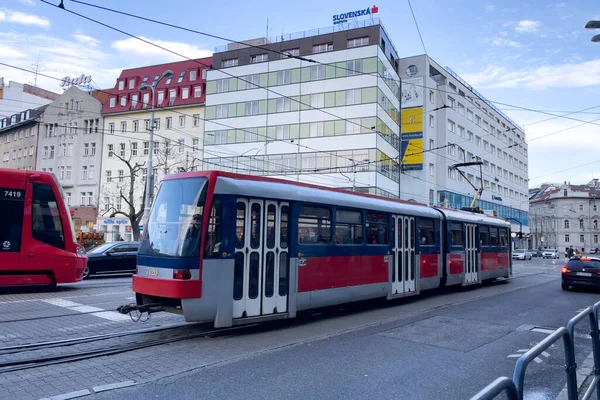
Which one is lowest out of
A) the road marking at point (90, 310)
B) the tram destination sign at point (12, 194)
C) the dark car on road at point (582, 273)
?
the road marking at point (90, 310)

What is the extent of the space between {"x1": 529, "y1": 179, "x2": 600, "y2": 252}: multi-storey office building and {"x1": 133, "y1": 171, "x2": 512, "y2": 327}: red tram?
99748 millimetres

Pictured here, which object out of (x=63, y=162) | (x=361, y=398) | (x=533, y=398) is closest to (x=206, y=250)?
(x=361, y=398)

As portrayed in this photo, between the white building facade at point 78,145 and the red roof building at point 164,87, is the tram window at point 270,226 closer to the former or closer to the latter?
the red roof building at point 164,87

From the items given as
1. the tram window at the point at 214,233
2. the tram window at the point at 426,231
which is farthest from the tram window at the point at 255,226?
the tram window at the point at 426,231

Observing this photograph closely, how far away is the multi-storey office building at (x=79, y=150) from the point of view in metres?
55.3

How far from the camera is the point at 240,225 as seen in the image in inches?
339

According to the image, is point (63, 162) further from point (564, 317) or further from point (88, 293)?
point (564, 317)

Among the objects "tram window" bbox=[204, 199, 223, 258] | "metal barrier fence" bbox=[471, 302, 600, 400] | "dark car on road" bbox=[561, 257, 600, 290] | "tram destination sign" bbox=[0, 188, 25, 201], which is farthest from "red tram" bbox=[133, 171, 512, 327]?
"dark car on road" bbox=[561, 257, 600, 290]

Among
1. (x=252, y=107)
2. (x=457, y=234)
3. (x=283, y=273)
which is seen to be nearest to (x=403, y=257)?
(x=457, y=234)

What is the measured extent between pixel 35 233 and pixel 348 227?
8860 millimetres

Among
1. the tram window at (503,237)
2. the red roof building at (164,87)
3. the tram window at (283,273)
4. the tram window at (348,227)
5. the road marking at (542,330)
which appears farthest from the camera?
the red roof building at (164,87)

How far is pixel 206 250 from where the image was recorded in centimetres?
812

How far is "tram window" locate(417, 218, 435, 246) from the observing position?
1439cm

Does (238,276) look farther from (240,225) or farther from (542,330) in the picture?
(542,330)
